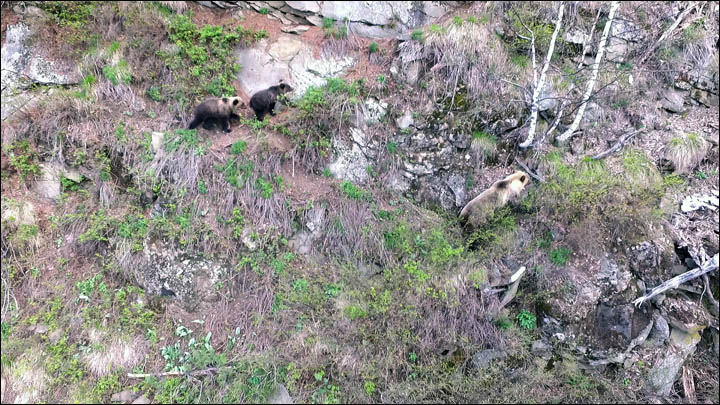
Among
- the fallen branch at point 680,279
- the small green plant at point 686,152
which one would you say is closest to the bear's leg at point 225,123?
the fallen branch at point 680,279

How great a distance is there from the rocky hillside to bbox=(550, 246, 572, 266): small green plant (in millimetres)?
39

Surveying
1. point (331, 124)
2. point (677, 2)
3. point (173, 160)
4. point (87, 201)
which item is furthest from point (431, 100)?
point (87, 201)

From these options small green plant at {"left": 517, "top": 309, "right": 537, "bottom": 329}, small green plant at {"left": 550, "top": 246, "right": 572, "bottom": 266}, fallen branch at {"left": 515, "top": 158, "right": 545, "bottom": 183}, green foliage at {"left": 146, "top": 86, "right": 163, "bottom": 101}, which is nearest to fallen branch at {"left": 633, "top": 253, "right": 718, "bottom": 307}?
small green plant at {"left": 550, "top": 246, "right": 572, "bottom": 266}

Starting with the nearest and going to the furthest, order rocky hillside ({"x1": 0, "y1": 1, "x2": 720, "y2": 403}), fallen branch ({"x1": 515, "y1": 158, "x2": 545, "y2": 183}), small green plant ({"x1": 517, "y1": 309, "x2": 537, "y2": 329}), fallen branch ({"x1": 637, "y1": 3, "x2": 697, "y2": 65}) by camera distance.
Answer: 1. rocky hillside ({"x1": 0, "y1": 1, "x2": 720, "y2": 403})
2. small green plant ({"x1": 517, "y1": 309, "x2": 537, "y2": 329})
3. fallen branch ({"x1": 515, "y1": 158, "x2": 545, "y2": 183})
4. fallen branch ({"x1": 637, "y1": 3, "x2": 697, "y2": 65})

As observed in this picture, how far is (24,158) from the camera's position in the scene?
5.26 m

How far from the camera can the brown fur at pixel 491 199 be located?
5426 millimetres

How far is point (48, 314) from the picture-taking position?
4.74 meters

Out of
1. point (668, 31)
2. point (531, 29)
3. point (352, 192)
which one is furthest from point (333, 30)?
point (668, 31)

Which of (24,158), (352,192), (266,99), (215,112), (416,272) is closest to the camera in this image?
(416,272)

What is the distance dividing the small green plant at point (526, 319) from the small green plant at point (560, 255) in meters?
0.84

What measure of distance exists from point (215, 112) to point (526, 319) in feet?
17.7

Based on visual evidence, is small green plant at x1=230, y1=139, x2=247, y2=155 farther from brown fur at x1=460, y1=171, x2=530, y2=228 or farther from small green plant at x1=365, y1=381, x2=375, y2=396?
small green plant at x1=365, y1=381, x2=375, y2=396

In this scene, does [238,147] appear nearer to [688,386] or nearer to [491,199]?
[491,199]

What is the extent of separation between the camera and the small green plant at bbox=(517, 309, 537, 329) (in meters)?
5.11
